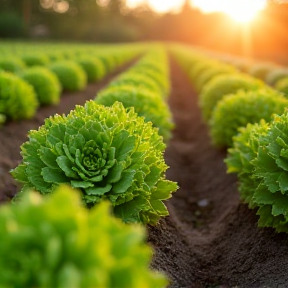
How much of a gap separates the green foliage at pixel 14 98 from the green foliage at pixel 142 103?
267cm

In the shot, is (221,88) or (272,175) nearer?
(272,175)

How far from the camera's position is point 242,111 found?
304 inches

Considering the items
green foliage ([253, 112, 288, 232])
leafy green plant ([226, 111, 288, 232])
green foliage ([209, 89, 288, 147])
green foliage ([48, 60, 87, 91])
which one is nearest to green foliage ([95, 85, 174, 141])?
green foliage ([209, 89, 288, 147])

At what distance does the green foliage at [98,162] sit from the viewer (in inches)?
145

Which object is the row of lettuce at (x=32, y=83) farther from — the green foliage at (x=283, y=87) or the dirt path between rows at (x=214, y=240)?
the green foliage at (x=283, y=87)

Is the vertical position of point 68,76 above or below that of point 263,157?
below

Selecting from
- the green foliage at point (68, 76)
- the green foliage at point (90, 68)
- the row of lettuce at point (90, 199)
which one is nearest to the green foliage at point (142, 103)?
the row of lettuce at point (90, 199)

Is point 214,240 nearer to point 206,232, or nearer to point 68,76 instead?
point 206,232

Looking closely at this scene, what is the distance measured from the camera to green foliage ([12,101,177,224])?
3.69m

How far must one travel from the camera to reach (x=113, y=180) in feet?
12.1

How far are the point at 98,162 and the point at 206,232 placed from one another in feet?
8.73

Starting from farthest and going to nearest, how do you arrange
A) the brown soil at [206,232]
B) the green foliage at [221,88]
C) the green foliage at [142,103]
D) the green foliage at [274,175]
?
the green foliage at [221,88] → the green foliage at [142,103] → the brown soil at [206,232] → the green foliage at [274,175]

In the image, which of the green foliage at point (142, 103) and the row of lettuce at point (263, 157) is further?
the green foliage at point (142, 103)

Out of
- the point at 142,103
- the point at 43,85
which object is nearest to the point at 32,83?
the point at 43,85
